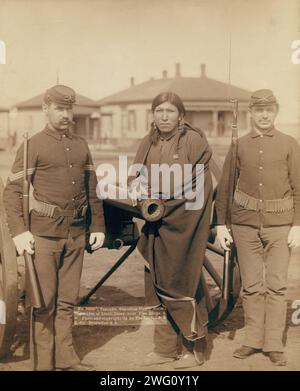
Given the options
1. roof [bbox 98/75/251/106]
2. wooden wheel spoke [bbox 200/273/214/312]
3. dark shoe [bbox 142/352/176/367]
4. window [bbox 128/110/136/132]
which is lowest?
dark shoe [bbox 142/352/176/367]

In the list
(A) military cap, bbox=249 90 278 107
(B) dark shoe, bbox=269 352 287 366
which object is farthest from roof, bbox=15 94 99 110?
(B) dark shoe, bbox=269 352 287 366

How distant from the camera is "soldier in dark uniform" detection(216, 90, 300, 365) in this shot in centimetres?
390

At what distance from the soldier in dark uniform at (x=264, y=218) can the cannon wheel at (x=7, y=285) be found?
4.67ft

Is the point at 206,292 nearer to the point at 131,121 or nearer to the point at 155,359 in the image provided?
the point at 155,359

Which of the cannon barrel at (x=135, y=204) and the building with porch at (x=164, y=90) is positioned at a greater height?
the building with porch at (x=164, y=90)

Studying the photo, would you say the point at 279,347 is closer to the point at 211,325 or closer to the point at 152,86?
the point at 211,325

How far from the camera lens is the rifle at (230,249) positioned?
392 cm

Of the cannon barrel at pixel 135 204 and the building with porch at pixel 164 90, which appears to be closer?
the cannon barrel at pixel 135 204

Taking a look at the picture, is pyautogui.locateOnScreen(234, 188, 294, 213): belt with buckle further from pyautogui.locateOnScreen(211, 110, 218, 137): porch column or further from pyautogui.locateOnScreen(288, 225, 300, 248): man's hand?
pyautogui.locateOnScreen(211, 110, 218, 137): porch column

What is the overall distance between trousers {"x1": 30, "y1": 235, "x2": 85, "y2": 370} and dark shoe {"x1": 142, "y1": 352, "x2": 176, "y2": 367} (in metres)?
0.49

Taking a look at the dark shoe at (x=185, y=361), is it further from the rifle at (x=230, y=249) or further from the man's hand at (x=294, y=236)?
the man's hand at (x=294, y=236)

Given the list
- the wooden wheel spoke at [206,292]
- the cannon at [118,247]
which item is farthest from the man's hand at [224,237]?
the wooden wheel spoke at [206,292]

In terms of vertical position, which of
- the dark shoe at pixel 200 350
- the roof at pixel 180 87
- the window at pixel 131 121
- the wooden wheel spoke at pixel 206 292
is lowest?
the dark shoe at pixel 200 350

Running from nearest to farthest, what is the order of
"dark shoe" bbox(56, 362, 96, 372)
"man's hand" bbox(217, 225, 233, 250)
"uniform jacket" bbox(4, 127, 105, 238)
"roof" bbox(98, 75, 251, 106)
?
"uniform jacket" bbox(4, 127, 105, 238)
"dark shoe" bbox(56, 362, 96, 372)
"man's hand" bbox(217, 225, 233, 250)
"roof" bbox(98, 75, 251, 106)
